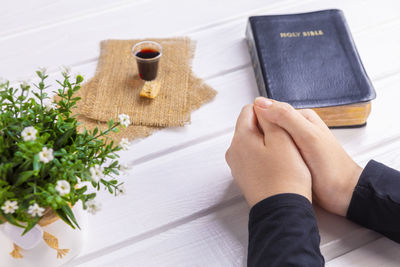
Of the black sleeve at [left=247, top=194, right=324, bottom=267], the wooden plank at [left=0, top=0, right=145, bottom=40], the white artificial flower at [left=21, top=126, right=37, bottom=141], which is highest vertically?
the white artificial flower at [left=21, top=126, right=37, bottom=141]

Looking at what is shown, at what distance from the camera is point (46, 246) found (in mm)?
637

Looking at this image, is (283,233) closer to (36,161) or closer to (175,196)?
(175,196)

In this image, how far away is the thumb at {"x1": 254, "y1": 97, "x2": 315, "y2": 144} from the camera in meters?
0.82

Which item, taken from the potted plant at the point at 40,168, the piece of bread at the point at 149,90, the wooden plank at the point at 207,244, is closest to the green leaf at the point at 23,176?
the potted plant at the point at 40,168

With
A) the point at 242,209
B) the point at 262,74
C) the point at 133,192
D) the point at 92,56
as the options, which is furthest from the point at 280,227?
the point at 92,56

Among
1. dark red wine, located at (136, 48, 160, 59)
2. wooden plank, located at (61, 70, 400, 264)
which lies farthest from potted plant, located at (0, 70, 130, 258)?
dark red wine, located at (136, 48, 160, 59)

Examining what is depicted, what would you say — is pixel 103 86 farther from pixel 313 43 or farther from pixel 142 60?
pixel 313 43

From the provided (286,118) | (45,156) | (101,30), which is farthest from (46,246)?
(101,30)

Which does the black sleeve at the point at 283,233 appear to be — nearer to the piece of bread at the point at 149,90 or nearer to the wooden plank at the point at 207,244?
the wooden plank at the point at 207,244

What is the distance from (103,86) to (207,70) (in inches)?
10.7

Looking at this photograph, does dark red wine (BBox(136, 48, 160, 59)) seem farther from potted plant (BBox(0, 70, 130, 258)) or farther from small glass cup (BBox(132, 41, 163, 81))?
potted plant (BBox(0, 70, 130, 258))

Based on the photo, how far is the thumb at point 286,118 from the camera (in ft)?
2.68

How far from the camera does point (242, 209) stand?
0.81m

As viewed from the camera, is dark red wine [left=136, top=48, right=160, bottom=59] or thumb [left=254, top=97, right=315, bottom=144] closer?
thumb [left=254, top=97, right=315, bottom=144]
